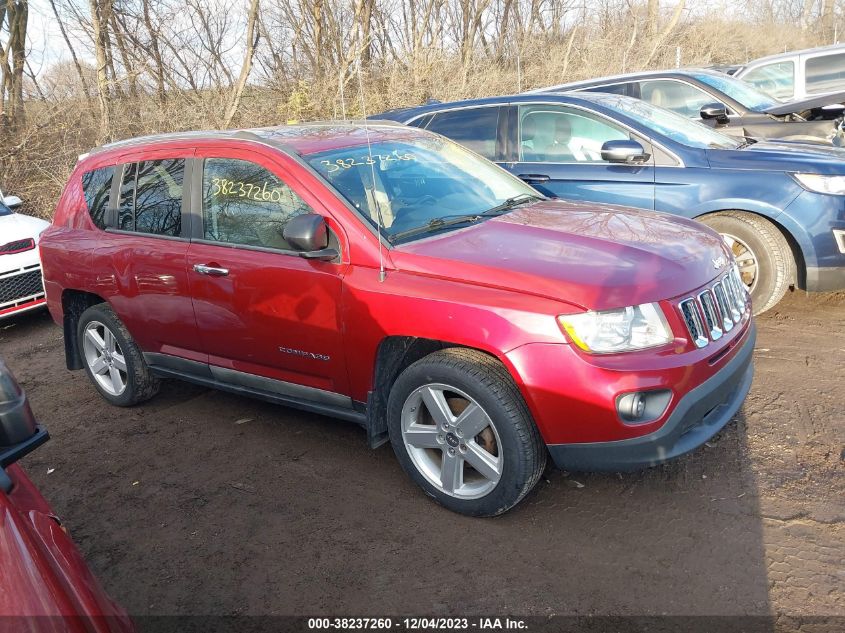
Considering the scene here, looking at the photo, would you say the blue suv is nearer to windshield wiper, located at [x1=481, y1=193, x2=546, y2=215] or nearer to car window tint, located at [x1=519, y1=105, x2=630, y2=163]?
car window tint, located at [x1=519, y1=105, x2=630, y2=163]

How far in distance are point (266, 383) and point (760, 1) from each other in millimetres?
38918

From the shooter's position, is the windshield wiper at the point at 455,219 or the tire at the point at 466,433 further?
the windshield wiper at the point at 455,219

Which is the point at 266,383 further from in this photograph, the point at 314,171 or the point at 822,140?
the point at 822,140

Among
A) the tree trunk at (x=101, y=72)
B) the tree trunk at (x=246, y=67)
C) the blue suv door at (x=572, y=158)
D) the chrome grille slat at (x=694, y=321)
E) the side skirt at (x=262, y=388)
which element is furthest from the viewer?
the tree trunk at (x=246, y=67)

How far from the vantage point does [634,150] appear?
5156mm

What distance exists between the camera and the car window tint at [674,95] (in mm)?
7820

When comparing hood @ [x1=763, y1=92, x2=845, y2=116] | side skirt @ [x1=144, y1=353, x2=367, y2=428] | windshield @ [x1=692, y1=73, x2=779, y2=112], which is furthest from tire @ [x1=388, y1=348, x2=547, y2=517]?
windshield @ [x1=692, y1=73, x2=779, y2=112]

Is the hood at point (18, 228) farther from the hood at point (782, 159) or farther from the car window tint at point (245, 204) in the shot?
the hood at point (782, 159)

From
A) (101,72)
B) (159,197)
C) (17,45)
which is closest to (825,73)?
(159,197)

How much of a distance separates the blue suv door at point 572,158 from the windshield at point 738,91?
107 inches

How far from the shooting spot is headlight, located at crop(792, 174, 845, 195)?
486 centimetres

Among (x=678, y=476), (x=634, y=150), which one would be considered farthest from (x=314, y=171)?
(x=634, y=150)

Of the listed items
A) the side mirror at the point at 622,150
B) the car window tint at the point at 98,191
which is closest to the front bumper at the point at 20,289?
the car window tint at the point at 98,191

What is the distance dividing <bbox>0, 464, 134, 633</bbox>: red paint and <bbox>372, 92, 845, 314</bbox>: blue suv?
4.49 m
